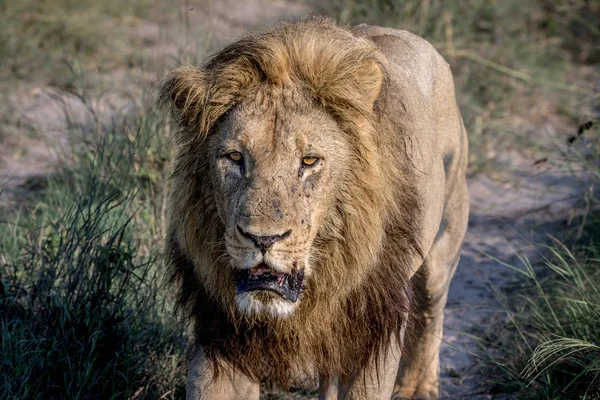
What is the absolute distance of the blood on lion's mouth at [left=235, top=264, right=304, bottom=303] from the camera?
2.83m

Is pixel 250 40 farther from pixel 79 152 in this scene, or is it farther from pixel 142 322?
pixel 79 152

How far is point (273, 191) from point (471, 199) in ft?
13.9

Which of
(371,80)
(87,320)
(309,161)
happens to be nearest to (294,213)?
(309,161)

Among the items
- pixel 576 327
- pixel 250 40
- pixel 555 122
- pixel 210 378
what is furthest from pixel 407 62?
pixel 555 122

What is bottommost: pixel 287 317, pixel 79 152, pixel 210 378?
pixel 79 152

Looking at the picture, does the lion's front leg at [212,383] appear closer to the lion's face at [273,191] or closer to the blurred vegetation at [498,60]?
the lion's face at [273,191]

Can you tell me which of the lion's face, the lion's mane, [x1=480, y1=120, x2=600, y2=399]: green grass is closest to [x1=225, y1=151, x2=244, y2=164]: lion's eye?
the lion's face

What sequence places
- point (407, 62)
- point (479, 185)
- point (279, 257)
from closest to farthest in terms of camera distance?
point (279, 257) < point (407, 62) < point (479, 185)

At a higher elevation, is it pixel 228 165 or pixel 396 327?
pixel 228 165

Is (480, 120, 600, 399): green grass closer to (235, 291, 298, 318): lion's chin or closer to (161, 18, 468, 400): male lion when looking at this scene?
(161, 18, 468, 400): male lion

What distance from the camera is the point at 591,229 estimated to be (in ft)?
18.6

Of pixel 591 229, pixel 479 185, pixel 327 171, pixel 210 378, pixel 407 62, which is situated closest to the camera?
pixel 327 171

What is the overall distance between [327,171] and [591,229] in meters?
3.17

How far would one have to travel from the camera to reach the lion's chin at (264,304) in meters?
2.87
